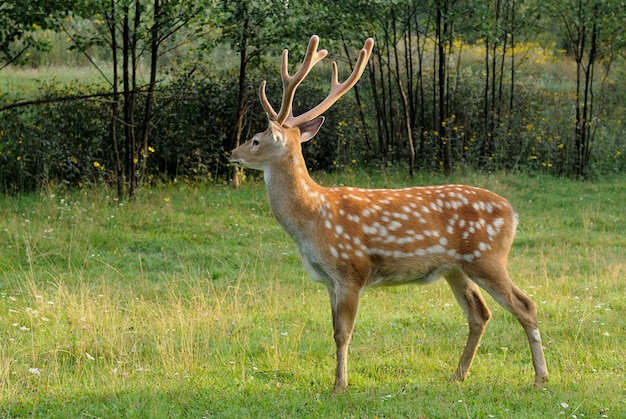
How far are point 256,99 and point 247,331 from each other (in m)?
8.97

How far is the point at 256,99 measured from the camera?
48.7ft

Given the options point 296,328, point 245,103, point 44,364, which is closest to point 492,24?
point 245,103

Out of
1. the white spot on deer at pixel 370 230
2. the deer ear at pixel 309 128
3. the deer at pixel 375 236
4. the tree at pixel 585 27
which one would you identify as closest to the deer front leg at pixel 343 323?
the deer at pixel 375 236

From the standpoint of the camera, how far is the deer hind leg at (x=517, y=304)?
5219 mm

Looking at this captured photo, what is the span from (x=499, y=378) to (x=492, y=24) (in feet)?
33.5

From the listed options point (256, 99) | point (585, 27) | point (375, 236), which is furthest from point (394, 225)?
point (585, 27)

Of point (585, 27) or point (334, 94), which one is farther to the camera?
point (585, 27)

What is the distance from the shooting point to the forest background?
11.4m

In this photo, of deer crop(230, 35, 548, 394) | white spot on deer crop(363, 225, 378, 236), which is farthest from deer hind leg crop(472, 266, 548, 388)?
white spot on deer crop(363, 225, 378, 236)

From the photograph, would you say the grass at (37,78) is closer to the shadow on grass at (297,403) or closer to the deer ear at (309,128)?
the deer ear at (309,128)

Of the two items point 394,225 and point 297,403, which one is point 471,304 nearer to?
point 394,225

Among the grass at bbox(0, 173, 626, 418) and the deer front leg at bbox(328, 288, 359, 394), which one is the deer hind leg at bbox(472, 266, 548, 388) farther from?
the deer front leg at bbox(328, 288, 359, 394)

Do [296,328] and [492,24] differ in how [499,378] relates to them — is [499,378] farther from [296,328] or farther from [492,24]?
[492,24]

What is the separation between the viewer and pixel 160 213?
10.9 m
